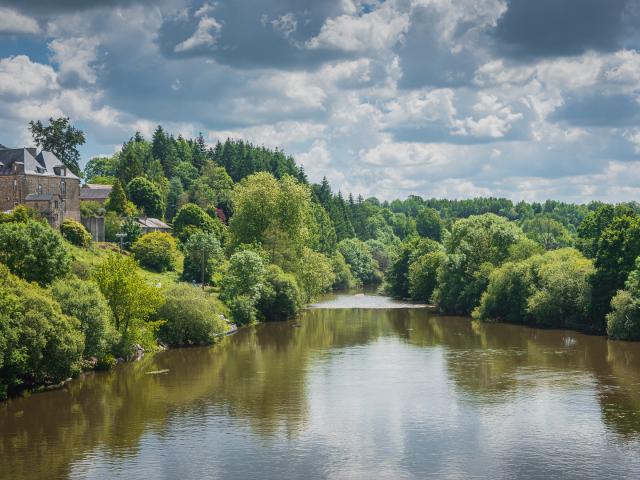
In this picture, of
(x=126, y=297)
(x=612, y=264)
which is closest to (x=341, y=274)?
(x=612, y=264)

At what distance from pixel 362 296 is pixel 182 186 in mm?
53967

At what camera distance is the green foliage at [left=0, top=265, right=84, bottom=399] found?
43031 millimetres

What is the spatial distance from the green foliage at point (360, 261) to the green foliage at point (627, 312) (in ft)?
298

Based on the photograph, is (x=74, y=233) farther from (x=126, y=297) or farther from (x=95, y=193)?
(x=95, y=193)

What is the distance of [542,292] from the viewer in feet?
260

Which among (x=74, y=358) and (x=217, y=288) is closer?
(x=74, y=358)

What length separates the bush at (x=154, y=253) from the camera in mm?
96125

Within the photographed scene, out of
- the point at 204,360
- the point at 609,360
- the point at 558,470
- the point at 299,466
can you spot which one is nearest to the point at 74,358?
the point at 204,360

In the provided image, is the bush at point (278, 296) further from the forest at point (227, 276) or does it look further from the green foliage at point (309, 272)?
the green foliage at point (309, 272)

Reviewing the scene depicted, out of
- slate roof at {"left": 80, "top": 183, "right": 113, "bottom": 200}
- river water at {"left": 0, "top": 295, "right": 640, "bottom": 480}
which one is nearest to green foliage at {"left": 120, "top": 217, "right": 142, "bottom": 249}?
slate roof at {"left": 80, "top": 183, "right": 113, "bottom": 200}

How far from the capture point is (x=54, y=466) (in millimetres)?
34125

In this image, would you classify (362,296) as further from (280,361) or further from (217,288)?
(280,361)

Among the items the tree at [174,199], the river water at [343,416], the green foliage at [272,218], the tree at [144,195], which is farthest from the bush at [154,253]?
the tree at [174,199]

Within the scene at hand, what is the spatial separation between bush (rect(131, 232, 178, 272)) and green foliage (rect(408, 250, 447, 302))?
1386 inches
